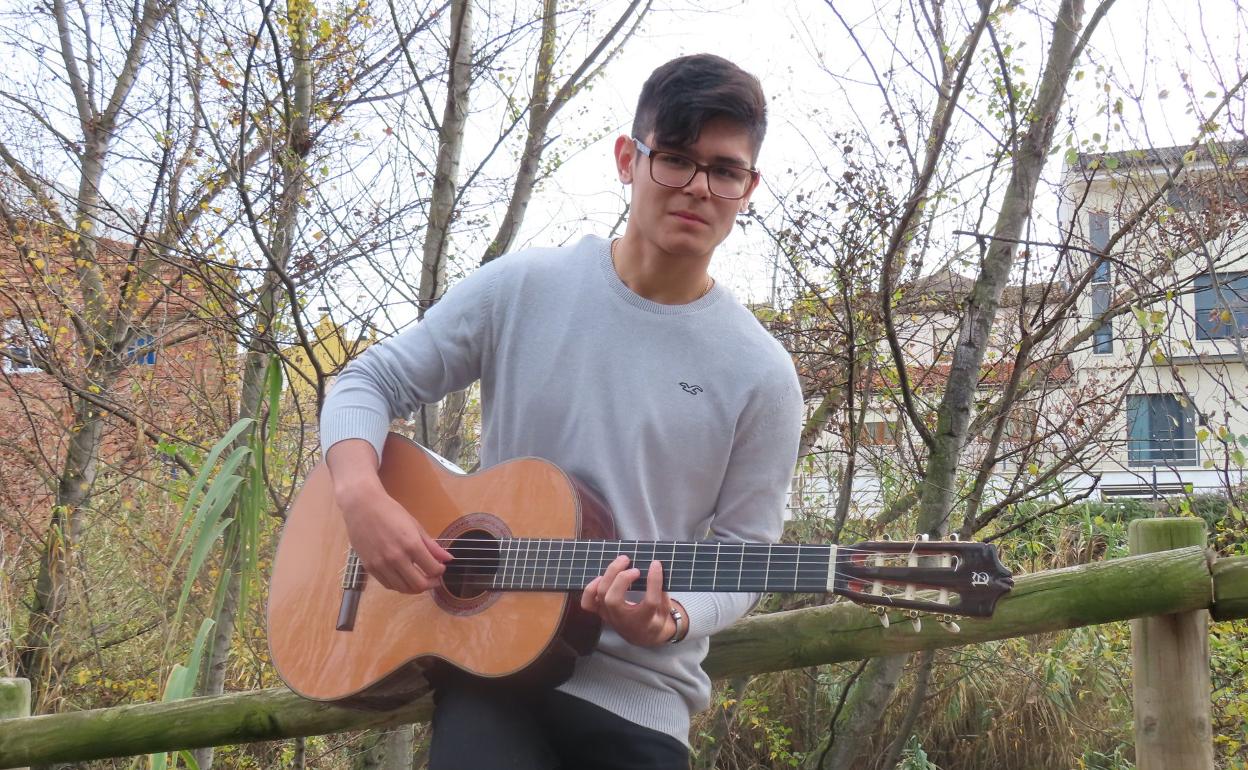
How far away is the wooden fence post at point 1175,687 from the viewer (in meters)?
1.94

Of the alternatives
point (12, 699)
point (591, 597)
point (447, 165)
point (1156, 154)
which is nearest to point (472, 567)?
point (591, 597)

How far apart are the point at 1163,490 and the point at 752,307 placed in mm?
1872

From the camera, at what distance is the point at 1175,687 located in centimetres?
196

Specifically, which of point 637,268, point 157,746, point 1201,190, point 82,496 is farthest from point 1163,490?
point 82,496

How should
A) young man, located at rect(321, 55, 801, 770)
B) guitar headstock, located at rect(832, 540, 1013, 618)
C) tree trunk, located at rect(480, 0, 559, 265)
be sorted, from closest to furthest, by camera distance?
guitar headstock, located at rect(832, 540, 1013, 618) → young man, located at rect(321, 55, 801, 770) → tree trunk, located at rect(480, 0, 559, 265)

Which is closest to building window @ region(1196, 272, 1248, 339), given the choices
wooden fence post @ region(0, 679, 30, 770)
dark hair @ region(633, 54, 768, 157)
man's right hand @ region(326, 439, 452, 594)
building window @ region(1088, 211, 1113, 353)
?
building window @ region(1088, 211, 1113, 353)

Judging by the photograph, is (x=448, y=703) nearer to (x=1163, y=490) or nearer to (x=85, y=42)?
(x=1163, y=490)

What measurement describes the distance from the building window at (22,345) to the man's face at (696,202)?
4.28 metres

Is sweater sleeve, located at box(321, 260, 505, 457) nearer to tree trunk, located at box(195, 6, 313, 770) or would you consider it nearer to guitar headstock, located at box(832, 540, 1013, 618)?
guitar headstock, located at box(832, 540, 1013, 618)

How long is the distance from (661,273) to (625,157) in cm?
26

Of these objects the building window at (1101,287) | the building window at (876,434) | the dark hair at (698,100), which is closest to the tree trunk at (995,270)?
the building window at (1101,287)

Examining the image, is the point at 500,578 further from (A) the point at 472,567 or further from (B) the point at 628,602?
(B) the point at 628,602

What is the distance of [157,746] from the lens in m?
2.41

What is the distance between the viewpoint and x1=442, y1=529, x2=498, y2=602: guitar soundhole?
71.9 inches
